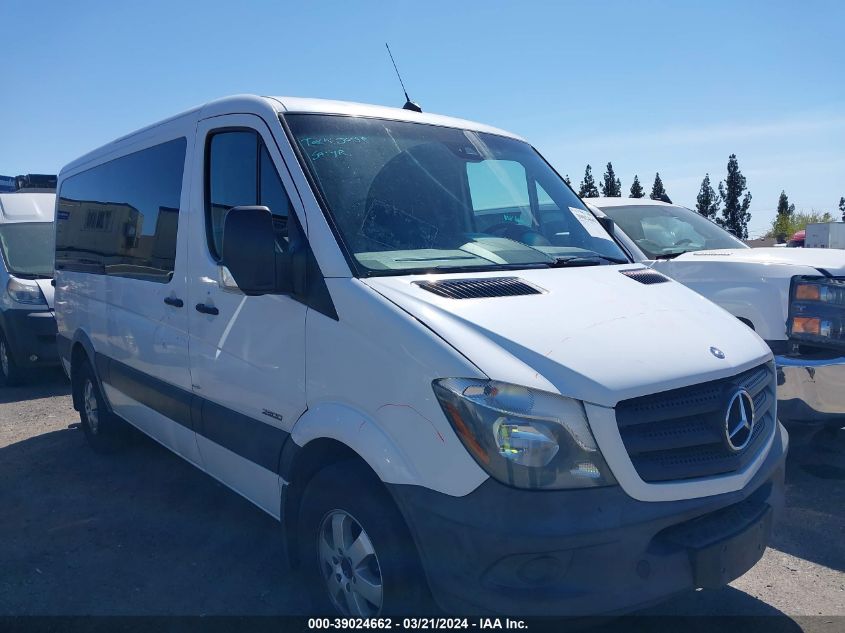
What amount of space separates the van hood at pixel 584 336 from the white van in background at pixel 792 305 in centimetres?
167

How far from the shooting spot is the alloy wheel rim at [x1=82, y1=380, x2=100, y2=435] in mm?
6141

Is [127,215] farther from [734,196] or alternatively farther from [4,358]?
[734,196]

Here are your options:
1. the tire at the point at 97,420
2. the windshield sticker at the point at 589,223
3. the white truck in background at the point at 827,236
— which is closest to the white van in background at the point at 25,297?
the tire at the point at 97,420

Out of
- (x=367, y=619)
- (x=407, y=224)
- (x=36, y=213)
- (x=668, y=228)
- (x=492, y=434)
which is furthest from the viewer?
(x=36, y=213)

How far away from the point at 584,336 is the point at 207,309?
2073 mm

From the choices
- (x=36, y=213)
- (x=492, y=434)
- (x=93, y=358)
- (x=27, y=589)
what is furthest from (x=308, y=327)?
(x=36, y=213)

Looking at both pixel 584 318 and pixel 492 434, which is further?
pixel 584 318

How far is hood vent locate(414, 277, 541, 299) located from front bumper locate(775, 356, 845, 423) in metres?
2.42

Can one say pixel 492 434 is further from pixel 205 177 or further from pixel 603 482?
pixel 205 177

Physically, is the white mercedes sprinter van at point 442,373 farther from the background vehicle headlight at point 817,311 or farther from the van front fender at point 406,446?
the background vehicle headlight at point 817,311

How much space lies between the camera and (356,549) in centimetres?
284

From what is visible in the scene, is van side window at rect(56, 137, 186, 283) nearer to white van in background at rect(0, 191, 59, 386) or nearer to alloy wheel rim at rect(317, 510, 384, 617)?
alloy wheel rim at rect(317, 510, 384, 617)

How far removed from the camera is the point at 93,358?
19.5 feet

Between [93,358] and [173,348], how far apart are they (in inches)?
78.7
